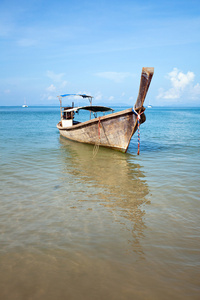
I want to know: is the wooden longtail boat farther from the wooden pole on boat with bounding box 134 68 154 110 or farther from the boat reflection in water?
the boat reflection in water

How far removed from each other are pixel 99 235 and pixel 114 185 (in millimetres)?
3025

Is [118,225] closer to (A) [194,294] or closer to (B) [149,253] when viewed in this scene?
(B) [149,253]

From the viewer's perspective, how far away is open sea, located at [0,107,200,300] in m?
2.94

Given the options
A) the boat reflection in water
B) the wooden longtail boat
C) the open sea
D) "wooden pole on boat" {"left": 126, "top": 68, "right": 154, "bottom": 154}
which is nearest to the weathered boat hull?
the wooden longtail boat

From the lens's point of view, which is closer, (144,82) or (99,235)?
(99,235)

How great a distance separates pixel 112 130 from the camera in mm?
12109

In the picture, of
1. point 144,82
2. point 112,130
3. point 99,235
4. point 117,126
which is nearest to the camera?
point 99,235

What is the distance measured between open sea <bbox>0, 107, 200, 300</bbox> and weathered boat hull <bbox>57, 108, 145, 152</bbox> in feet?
12.3

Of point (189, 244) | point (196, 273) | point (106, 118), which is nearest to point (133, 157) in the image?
point (106, 118)

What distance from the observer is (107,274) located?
10.3 feet

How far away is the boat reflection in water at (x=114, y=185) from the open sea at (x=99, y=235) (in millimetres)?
24

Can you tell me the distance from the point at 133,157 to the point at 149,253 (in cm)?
795

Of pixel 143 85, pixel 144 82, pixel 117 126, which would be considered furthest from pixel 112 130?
pixel 144 82

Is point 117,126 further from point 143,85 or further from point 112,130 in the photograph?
point 143,85
